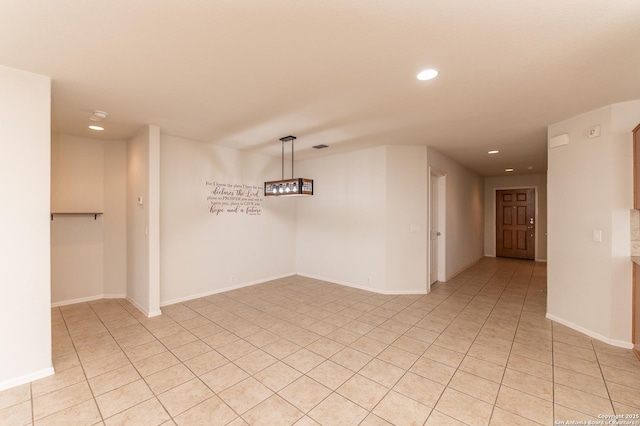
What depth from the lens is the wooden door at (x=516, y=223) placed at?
8141mm

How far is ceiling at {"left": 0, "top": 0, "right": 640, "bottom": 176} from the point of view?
162 centimetres

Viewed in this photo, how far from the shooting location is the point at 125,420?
75.4 inches

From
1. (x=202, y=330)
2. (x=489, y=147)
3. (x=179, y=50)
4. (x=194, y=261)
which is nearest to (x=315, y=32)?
(x=179, y=50)

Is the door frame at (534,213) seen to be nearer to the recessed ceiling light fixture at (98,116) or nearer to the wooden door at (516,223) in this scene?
the wooden door at (516,223)

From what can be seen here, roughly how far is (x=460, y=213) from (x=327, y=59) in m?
5.72

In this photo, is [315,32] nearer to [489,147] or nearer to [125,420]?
[125,420]

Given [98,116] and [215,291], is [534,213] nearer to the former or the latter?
[215,291]

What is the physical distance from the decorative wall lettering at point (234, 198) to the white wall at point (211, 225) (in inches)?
0.8

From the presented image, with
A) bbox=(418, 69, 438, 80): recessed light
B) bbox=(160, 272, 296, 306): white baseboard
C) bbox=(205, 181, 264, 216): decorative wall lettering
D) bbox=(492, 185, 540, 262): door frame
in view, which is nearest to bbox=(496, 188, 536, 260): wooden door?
bbox=(492, 185, 540, 262): door frame

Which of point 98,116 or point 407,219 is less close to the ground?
point 98,116

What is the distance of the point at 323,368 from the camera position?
256 cm

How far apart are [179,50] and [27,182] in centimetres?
176

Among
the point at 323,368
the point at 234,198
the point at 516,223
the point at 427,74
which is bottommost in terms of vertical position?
the point at 323,368

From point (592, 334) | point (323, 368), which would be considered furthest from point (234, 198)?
point (592, 334)
